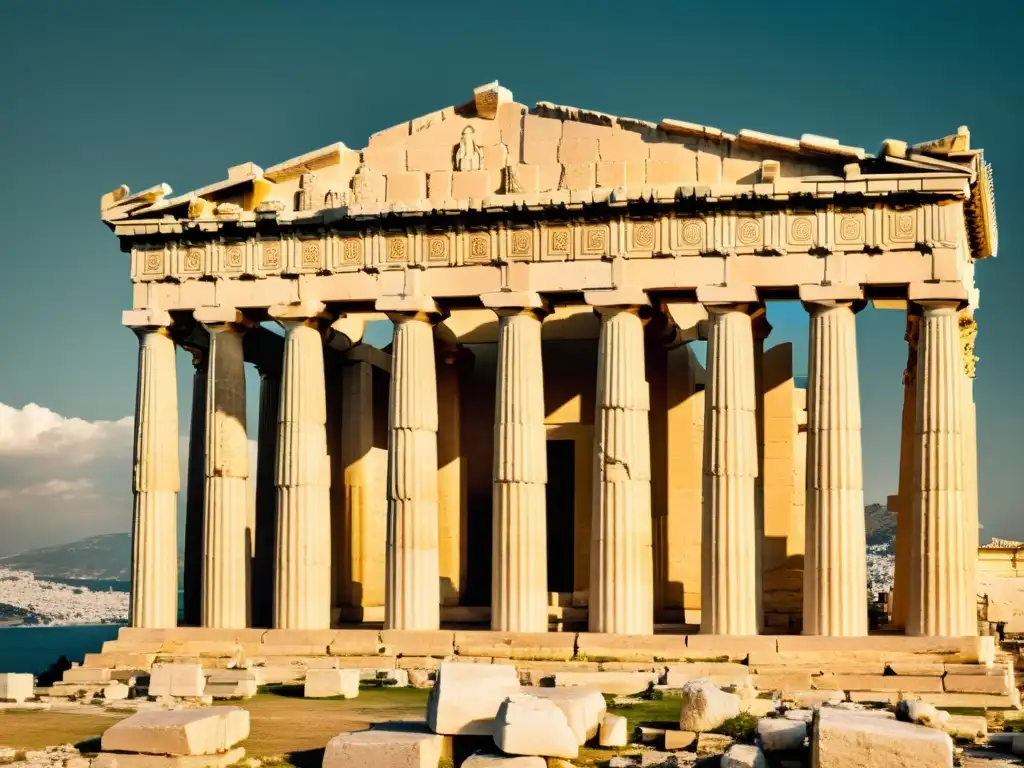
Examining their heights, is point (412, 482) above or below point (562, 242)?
below

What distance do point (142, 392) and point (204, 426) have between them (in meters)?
3.57

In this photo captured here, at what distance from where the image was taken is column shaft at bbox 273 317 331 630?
3966cm

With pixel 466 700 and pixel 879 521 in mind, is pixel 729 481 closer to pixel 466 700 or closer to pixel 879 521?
pixel 466 700

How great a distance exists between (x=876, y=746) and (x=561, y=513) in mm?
27581

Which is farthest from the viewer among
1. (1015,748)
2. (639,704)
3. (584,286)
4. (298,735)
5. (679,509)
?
(679,509)

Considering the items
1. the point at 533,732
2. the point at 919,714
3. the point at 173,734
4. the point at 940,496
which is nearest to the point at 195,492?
the point at 940,496

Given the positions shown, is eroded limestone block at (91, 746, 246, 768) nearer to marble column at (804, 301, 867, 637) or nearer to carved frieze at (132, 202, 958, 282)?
marble column at (804, 301, 867, 637)

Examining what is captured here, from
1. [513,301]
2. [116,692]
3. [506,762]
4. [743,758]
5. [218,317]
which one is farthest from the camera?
[218,317]

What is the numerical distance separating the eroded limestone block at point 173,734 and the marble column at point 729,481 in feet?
49.4

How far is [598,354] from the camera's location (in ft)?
132

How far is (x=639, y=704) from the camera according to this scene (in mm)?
30562

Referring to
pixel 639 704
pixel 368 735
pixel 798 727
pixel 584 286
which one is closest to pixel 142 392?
pixel 584 286

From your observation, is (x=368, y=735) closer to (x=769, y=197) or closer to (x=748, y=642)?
(x=748, y=642)

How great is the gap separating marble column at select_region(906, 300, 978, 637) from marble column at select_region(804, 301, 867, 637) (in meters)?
1.25
